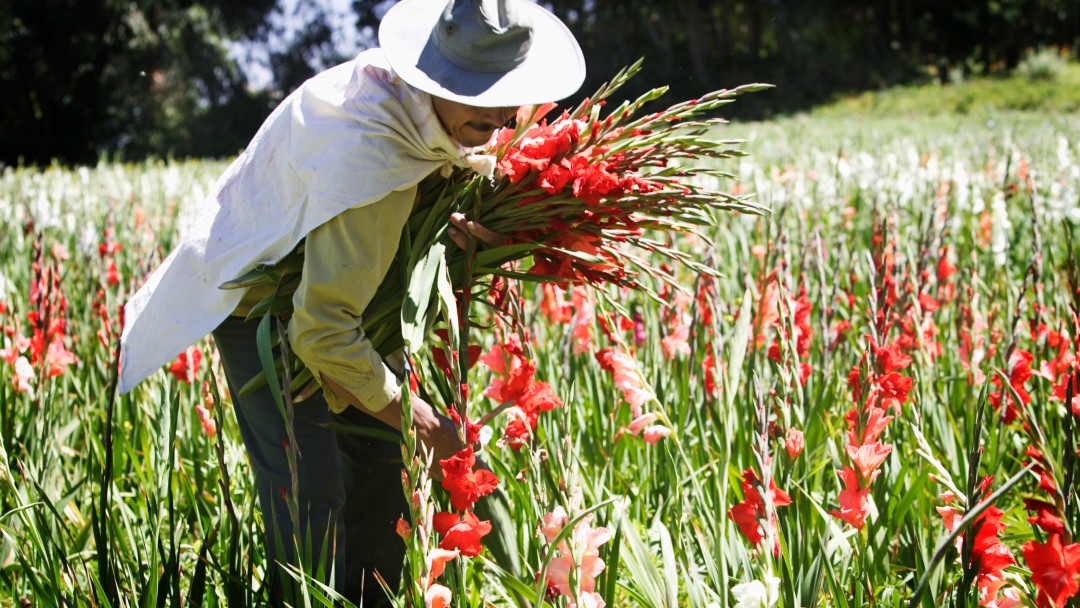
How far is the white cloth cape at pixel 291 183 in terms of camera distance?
159 cm

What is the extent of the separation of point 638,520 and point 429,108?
46.3 inches

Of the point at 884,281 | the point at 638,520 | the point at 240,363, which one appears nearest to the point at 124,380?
the point at 240,363

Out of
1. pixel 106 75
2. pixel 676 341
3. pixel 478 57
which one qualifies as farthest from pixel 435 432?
pixel 106 75

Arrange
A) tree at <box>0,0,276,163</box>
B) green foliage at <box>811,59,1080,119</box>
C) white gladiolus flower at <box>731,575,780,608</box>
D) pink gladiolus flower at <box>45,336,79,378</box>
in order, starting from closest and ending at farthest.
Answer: white gladiolus flower at <box>731,575,780,608</box>, pink gladiolus flower at <box>45,336,79,378</box>, green foliage at <box>811,59,1080,119</box>, tree at <box>0,0,276,163</box>

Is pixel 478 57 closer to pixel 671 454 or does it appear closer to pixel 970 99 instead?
pixel 671 454

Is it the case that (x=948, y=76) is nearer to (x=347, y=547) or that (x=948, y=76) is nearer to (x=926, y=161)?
(x=926, y=161)

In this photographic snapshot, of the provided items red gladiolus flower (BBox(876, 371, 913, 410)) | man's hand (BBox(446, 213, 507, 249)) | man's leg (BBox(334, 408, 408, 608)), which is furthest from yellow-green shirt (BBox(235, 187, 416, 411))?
red gladiolus flower (BBox(876, 371, 913, 410))

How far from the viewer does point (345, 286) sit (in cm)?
Answer: 159

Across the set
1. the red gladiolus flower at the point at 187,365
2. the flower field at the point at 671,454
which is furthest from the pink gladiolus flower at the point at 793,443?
the red gladiolus flower at the point at 187,365

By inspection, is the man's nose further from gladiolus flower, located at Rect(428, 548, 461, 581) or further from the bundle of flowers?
gladiolus flower, located at Rect(428, 548, 461, 581)

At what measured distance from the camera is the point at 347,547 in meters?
2.20

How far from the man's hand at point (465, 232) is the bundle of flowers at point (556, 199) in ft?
0.07

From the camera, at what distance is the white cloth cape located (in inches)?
62.5

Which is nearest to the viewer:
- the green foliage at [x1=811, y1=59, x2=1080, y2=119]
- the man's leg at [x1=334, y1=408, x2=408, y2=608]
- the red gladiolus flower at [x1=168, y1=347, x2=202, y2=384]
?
the man's leg at [x1=334, y1=408, x2=408, y2=608]
